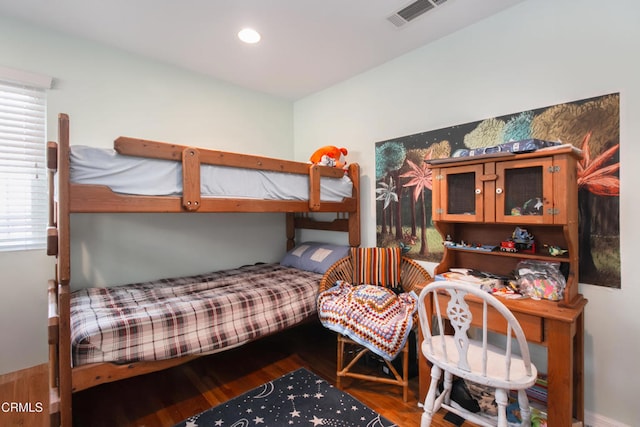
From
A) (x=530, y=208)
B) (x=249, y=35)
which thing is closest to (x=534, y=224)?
(x=530, y=208)

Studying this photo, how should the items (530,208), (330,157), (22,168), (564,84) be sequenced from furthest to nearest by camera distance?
(330,157) < (22,168) < (564,84) < (530,208)

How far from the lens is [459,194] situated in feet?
6.16

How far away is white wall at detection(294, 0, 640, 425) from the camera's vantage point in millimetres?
1540

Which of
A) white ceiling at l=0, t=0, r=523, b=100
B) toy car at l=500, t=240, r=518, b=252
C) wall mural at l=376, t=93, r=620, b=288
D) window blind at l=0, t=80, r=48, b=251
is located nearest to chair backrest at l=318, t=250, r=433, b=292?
wall mural at l=376, t=93, r=620, b=288

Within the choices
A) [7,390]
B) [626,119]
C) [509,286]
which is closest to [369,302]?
[509,286]

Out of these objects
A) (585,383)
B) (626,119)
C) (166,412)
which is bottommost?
(166,412)

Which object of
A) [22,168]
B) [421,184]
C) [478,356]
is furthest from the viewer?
[421,184]

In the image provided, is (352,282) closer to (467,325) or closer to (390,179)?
(390,179)

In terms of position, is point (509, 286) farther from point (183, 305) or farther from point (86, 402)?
point (86, 402)

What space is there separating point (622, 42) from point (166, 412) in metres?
3.20

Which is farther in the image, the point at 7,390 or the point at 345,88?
the point at 345,88

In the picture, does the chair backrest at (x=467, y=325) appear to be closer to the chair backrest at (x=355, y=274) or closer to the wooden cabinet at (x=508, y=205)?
the wooden cabinet at (x=508, y=205)

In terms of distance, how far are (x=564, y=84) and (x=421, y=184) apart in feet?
3.32

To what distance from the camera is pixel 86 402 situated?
1864mm
